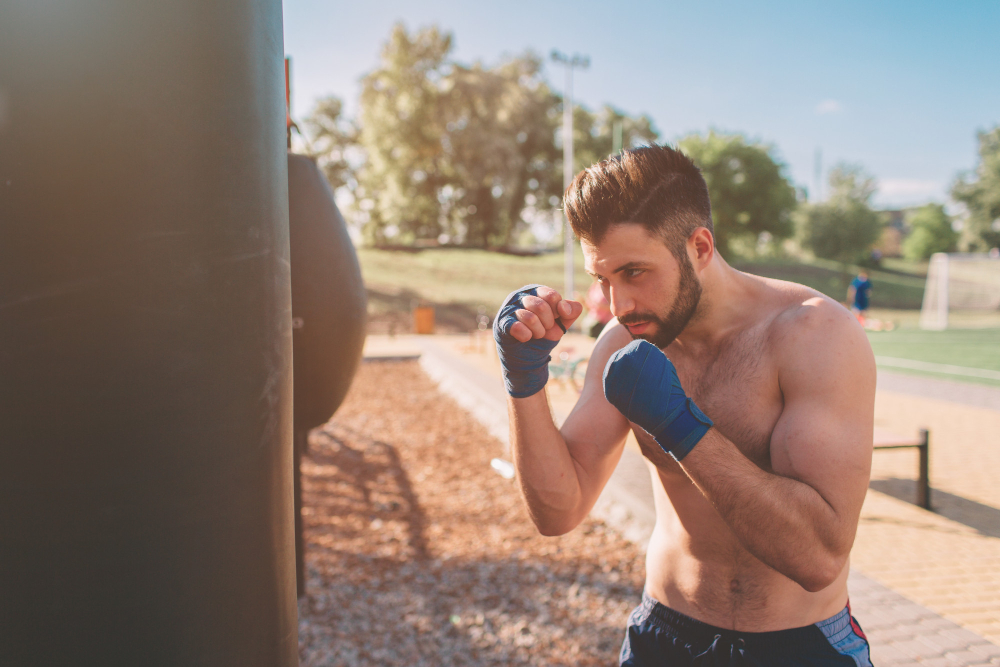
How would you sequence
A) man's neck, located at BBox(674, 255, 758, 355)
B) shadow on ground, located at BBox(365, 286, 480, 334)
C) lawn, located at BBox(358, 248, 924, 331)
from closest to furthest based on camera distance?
man's neck, located at BBox(674, 255, 758, 355) < shadow on ground, located at BBox(365, 286, 480, 334) < lawn, located at BBox(358, 248, 924, 331)

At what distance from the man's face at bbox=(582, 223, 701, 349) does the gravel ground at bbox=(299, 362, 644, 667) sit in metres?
1.97

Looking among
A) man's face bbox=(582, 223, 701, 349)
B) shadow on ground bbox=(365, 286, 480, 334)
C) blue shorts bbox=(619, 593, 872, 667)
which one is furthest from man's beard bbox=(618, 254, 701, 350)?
shadow on ground bbox=(365, 286, 480, 334)

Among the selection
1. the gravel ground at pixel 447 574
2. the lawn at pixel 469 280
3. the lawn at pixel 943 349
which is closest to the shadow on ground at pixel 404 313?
the lawn at pixel 469 280

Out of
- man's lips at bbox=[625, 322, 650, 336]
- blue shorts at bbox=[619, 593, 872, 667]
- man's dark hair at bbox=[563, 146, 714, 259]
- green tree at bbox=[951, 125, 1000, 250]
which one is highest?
green tree at bbox=[951, 125, 1000, 250]

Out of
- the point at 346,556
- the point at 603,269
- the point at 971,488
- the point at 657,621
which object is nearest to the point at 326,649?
the point at 346,556

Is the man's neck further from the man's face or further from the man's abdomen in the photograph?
the man's abdomen

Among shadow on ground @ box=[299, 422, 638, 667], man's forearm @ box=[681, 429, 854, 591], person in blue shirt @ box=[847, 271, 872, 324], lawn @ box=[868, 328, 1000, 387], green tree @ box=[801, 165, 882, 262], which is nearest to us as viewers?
man's forearm @ box=[681, 429, 854, 591]

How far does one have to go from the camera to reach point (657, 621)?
1.93 meters

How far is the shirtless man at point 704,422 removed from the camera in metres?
1.43

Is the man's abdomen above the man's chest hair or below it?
below

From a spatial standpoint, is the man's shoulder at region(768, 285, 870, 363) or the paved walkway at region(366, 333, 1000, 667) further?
the paved walkway at region(366, 333, 1000, 667)

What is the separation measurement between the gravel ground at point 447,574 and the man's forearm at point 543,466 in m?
1.57

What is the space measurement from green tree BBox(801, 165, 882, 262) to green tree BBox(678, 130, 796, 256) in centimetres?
232

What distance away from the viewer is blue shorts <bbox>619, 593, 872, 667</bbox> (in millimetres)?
1719
